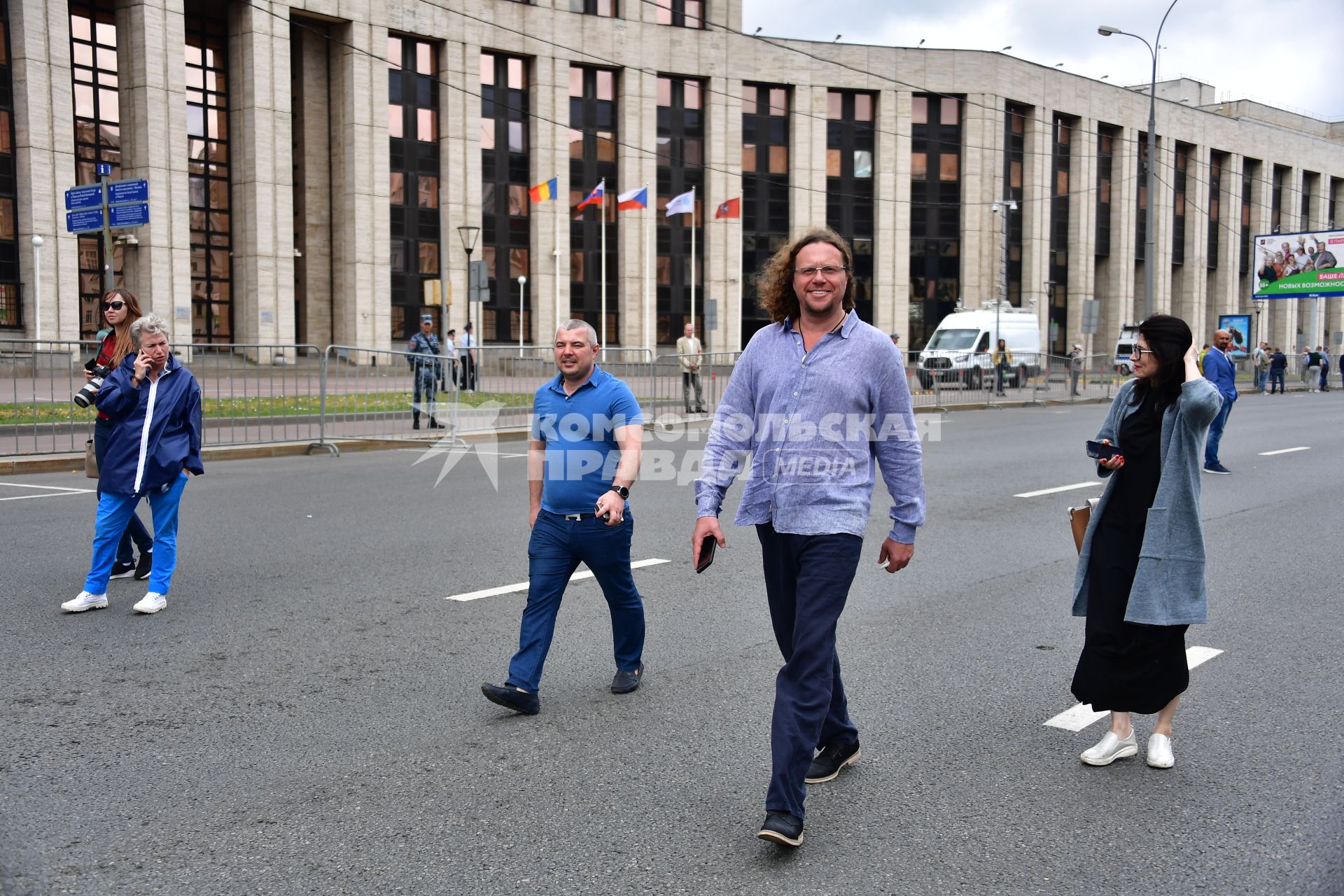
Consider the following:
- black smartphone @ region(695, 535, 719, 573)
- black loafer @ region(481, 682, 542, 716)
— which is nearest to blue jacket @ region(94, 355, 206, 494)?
black loafer @ region(481, 682, 542, 716)

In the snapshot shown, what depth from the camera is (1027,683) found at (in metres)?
5.33

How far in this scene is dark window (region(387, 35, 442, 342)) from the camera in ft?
151

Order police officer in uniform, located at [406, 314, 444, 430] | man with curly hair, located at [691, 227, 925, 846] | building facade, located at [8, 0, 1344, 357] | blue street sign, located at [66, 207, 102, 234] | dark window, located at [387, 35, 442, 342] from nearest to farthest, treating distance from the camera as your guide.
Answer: man with curly hair, located at [691, 227, 925, 846], blue street sign, located at [66, 207, 102, 234], police officer in uniform, located at [406, 314, 444, 430], building facade, located at [8, 0, 1344, 357], dark window, located at [387, 35, 442, 342]

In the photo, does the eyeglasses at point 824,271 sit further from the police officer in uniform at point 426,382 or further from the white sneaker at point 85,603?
the police officer in uniform at point 426,382

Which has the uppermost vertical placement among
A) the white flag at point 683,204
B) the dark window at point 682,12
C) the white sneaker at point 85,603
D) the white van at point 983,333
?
the dark window at point 682,12

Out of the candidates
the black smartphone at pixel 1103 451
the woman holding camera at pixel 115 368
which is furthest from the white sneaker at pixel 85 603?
the black smartphone at pixel 1103 451

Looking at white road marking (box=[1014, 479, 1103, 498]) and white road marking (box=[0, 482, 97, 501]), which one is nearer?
white road marking (box=[0, 482, 97, 501])

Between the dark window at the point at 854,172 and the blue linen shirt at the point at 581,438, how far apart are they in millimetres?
52501

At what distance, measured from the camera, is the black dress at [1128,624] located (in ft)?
14.0

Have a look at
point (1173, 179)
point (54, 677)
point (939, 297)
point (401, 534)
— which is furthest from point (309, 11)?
point (1173, 179)

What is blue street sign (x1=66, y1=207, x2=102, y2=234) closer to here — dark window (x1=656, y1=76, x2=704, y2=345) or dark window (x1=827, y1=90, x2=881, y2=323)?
dark window (x1=656, y1=76, x2=704, y2=345)

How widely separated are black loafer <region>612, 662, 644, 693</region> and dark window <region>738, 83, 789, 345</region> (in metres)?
50.0

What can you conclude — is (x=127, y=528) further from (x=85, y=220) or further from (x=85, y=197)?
(x=85, y=197)

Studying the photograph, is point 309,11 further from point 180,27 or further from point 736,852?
point 736,852
